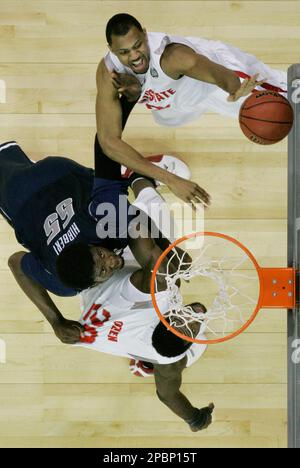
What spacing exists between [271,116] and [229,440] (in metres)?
1.22

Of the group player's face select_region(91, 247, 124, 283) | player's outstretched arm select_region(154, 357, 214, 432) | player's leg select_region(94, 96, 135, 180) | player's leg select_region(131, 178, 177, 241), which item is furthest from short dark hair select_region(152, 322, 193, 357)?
player's leg select_region(94, 96, 135, 180)

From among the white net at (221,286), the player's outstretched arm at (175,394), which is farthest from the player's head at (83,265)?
the player's outstretched arm at (175,394)

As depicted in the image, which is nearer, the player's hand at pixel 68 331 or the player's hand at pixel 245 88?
the player's hand at pixel 245 88

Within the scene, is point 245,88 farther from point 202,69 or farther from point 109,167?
point 109,167

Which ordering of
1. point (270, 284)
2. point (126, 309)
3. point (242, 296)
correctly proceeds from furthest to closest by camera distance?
point (242, 296), point (126, 309), point (270, 284)

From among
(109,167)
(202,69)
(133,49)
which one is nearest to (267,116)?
(202,69)

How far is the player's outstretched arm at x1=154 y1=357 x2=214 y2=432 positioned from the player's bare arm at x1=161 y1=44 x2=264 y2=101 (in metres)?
0.96

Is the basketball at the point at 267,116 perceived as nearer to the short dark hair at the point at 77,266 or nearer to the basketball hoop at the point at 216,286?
the basketball hoop at the point at 216,286

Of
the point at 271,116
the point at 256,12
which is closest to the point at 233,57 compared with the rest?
the point at 256,12

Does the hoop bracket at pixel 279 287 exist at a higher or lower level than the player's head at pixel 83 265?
lower

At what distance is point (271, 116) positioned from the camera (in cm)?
180

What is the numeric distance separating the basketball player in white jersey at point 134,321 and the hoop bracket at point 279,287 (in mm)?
327

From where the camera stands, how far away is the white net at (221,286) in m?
2.09
